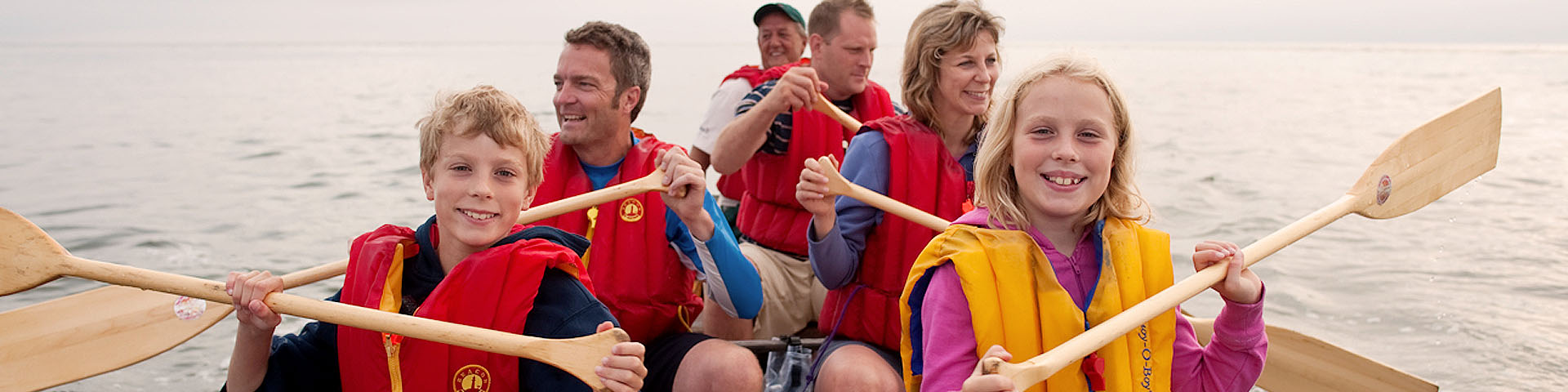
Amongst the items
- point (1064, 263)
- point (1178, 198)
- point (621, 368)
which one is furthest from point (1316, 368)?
point (1178, 198)

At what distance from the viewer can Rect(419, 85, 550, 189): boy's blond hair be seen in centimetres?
191

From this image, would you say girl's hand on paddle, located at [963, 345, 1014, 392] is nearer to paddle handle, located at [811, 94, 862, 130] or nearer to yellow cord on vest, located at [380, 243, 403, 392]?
yellow cord on vest, located at [380, 243, 403, 392]

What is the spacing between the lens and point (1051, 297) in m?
1.71

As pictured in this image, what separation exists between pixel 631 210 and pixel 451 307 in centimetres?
74

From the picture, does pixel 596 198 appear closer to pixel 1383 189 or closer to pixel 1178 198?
pixel 1383 189

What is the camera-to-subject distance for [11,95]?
840 inches

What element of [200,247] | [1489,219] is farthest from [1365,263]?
[200,247]

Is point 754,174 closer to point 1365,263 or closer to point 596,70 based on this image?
point 596,70

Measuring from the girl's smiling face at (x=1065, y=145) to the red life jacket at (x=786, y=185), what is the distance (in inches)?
65.5

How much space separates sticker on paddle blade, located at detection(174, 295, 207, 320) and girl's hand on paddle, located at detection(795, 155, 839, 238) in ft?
4.41

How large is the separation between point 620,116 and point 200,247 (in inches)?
218

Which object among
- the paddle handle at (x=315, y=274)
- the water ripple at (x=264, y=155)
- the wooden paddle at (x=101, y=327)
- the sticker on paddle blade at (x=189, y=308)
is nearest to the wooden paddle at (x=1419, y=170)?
the wooden paddle at (x=101, y=327)

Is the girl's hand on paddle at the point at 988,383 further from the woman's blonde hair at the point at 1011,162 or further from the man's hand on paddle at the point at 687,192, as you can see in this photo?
the man's hand on paddle at the point at 687,192

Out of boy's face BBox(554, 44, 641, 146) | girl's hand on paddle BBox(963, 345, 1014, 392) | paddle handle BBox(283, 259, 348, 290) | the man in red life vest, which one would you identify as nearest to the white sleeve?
the man in red life vest
